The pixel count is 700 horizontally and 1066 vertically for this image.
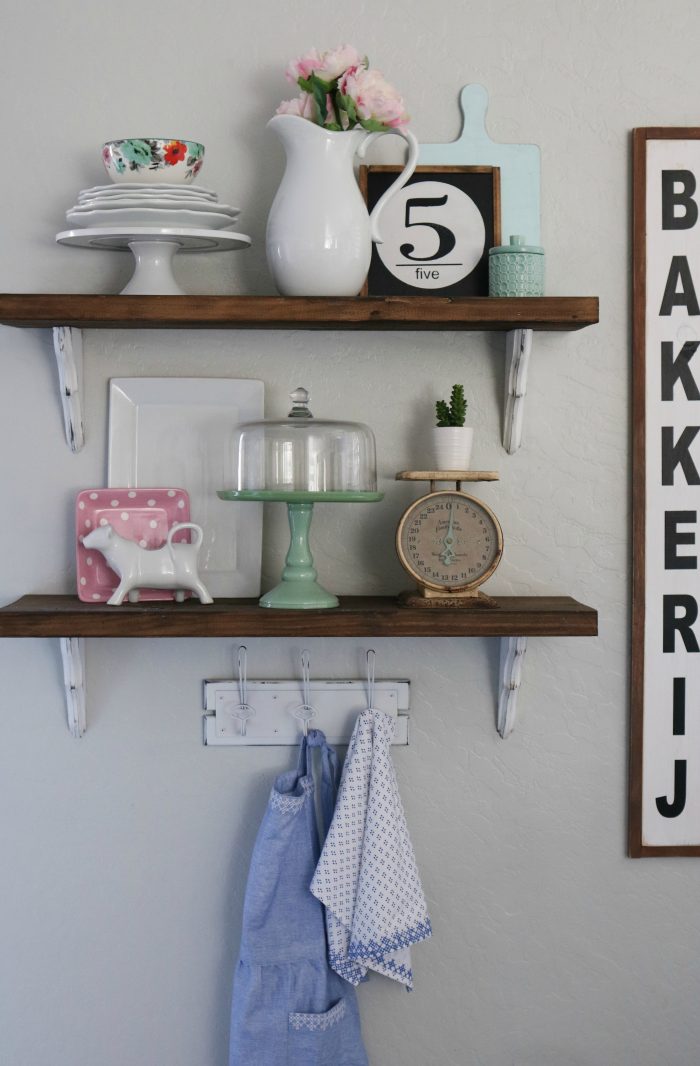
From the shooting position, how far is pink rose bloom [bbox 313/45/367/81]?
1266 millimetres

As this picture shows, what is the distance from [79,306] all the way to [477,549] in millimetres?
590

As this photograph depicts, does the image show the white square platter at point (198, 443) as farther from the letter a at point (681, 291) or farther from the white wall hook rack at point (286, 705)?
the letter a at point (681, 291)

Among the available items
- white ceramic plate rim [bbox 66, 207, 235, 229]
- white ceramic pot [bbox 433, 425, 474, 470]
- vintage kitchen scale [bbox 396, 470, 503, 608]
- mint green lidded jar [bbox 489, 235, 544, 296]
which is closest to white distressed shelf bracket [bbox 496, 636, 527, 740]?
vintage kitchen scale [bbox 396, 470, 503, 608]

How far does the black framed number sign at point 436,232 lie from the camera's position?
142cm

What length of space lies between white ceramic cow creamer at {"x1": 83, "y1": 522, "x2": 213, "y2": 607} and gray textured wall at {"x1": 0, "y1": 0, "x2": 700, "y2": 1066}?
15 cm

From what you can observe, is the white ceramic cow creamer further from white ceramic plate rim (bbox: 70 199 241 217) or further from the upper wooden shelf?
white ceramic plate rim (bbox: 70 199 241 217)

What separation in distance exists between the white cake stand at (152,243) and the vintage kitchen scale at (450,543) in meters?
0.38

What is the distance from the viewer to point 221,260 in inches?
57.1

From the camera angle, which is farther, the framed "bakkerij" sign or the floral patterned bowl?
the framed "bakkerij" sign

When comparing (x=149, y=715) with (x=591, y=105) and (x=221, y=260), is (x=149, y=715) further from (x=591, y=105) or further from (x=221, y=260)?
(x=591, y=105)

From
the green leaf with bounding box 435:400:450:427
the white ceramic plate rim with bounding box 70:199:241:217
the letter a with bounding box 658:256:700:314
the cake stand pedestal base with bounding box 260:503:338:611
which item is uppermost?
the white ceramic plate rim with bounding box 70:199:241:217

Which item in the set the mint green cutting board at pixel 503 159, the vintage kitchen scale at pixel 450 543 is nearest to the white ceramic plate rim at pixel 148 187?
the mint green cutting board at pixel 503 159

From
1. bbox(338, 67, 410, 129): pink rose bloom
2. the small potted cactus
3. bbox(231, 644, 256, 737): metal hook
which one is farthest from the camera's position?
bbox(231, 644, 256, 737): metal hook

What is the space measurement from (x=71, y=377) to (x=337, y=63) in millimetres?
534
